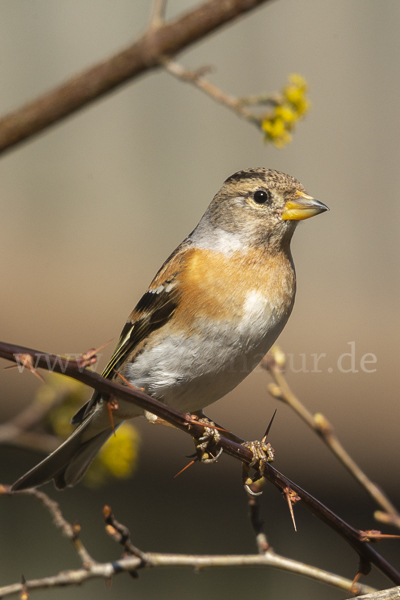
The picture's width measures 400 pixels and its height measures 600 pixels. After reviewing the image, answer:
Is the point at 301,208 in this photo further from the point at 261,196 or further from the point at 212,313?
the point at 212,313

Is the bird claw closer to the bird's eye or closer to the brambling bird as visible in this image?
the brambling bird

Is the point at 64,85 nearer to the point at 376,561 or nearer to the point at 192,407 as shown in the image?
the point at 376,561

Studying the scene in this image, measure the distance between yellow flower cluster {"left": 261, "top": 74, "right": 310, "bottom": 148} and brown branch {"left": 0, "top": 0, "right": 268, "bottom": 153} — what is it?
29.6 inches

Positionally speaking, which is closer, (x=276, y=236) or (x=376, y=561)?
(x=376, y=561)

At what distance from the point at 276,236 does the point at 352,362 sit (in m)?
3.03

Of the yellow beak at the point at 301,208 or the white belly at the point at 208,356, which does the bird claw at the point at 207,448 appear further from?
the yellow beak at the point at 301,208

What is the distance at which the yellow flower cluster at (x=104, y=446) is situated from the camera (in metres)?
2.68

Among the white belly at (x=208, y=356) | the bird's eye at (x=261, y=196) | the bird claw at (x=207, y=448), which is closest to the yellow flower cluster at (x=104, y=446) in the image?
the white belly at (x=208, y=356)

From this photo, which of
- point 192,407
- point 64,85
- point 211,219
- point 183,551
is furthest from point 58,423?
point 183,551

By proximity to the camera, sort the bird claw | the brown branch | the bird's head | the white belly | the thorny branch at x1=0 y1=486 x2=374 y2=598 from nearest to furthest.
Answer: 1. the brown branch
2. the thorny branch at x1=0 y1=486 x2=374 y2=598
3. the bird claw
4. the white belly
5. the bird's head

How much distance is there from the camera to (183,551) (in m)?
4.99

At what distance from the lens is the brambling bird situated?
8.79ft

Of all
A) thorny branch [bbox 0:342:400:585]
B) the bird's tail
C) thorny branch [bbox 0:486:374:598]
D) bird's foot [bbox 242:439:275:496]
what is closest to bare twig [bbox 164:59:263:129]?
thorny branch [bbox 0:342:400:585]

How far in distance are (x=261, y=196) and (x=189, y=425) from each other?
1.62 m
